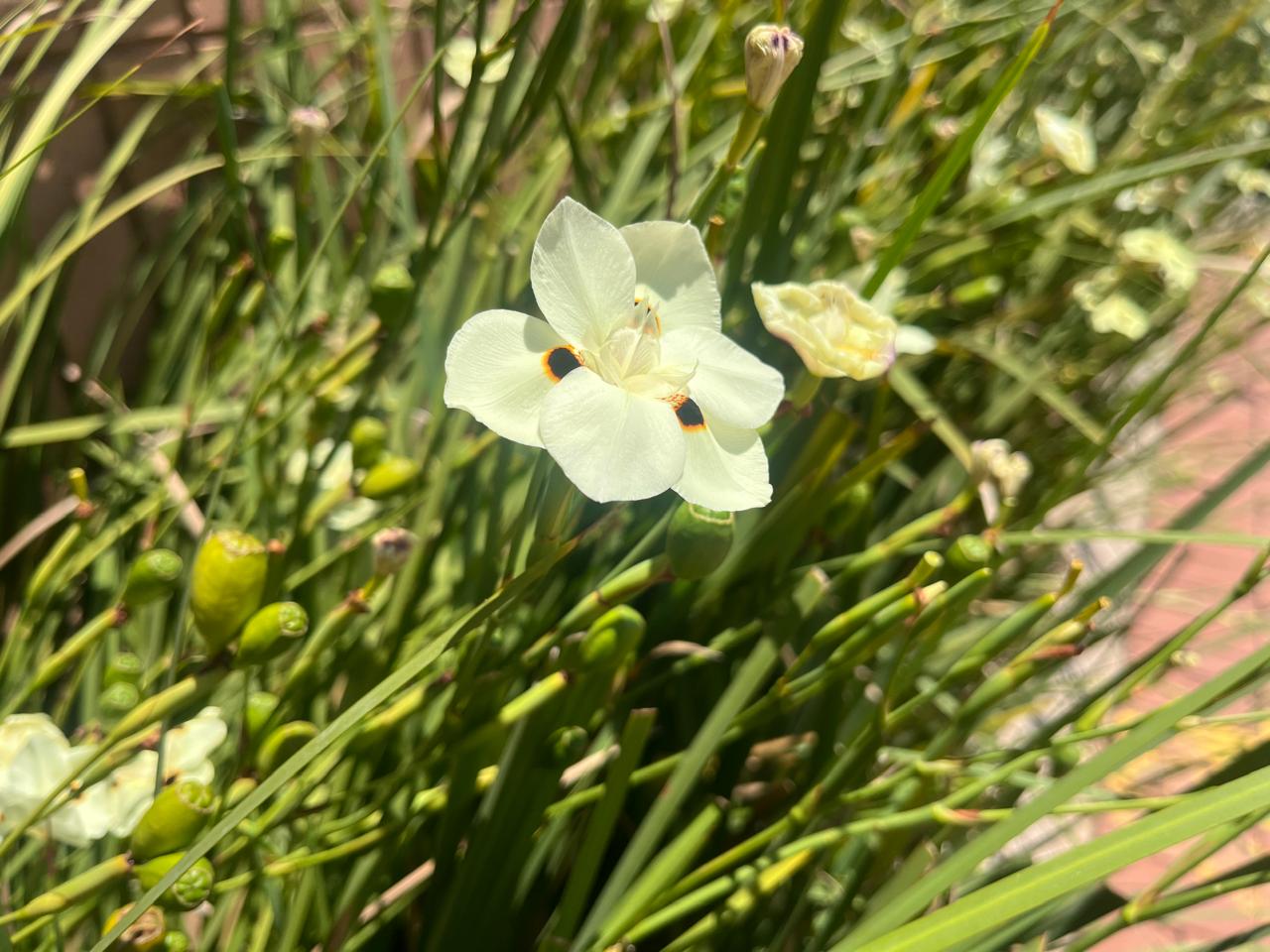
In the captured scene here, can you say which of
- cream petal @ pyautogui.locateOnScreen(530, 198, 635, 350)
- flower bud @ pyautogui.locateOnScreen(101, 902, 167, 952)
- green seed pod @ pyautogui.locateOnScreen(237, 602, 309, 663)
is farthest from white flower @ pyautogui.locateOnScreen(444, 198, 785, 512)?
flower bud @ pyautogui.locateOnScreen(101, 902, 167, 952)

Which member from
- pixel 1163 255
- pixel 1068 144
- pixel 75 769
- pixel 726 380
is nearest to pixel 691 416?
pixel 726 380

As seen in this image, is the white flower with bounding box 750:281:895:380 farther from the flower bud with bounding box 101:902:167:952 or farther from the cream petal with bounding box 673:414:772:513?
the flower bud with bounding box 101:902:167:952

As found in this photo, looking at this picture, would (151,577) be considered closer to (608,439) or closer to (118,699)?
(118,699)

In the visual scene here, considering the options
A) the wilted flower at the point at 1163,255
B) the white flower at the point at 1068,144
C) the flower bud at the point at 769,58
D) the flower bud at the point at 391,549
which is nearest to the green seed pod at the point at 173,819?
the flower bud at the point at 391,549

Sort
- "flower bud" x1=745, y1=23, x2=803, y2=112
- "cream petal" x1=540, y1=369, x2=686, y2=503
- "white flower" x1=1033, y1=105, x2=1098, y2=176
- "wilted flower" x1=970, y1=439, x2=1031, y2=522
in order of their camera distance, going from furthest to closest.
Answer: "white flower" x1=1033, y1=105, x2=1098, y2=176
"wilted flower" x1=970, y1=439, x2=1031, y2=522
"flower bud" x1=745, y1=23, x2=803, y2=112
"cream petal" x1=540, y1=369, x2=686, y2=503

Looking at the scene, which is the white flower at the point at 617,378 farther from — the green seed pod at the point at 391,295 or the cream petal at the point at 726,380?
the green seed pod at the point at 391,295

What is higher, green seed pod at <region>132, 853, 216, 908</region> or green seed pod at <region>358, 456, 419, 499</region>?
green seed pod at <region>358, 456, 419, 499</region>

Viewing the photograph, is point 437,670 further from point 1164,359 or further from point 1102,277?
point 1164,359

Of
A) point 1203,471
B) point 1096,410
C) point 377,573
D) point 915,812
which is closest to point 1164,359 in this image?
point 1203,471
